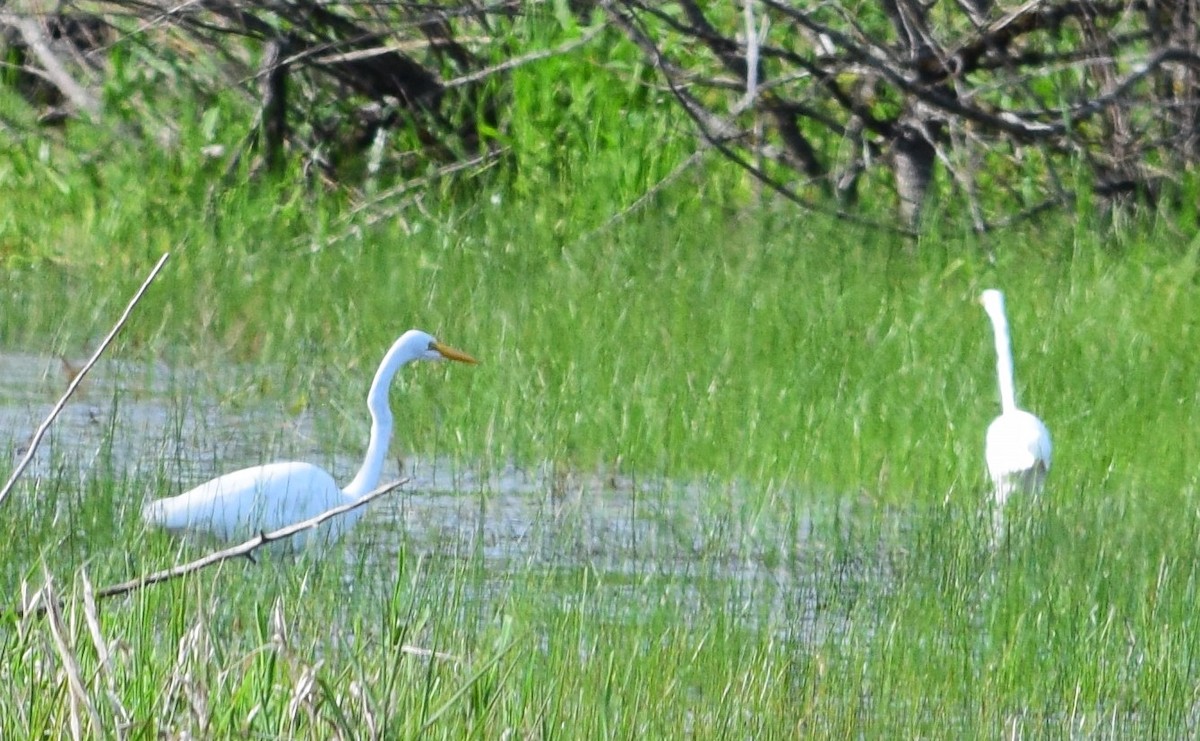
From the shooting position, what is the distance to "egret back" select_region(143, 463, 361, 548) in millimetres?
4918

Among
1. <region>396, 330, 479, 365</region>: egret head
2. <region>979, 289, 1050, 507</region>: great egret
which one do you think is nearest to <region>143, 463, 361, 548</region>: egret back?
<region>396, 330, 479, 365</region>: egret head

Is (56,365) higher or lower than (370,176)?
lower

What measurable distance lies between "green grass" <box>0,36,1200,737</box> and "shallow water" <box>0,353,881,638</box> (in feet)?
0.08

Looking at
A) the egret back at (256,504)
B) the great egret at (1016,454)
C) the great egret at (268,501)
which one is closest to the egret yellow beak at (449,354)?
the great egret at (268,501)

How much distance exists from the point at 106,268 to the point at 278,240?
2.68 feet

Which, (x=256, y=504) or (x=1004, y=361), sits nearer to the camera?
(x=256, y=504)

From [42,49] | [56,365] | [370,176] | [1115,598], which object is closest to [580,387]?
[56,365]

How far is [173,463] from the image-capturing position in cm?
Answer: 606

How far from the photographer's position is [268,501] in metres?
5.15

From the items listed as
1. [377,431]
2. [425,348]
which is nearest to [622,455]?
[425,348]

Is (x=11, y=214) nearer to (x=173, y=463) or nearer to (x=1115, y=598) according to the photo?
(x=173, y=463)

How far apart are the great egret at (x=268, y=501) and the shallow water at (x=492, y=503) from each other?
0.10m

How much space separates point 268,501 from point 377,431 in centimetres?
52

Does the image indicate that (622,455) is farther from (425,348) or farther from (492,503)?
(425,348)
